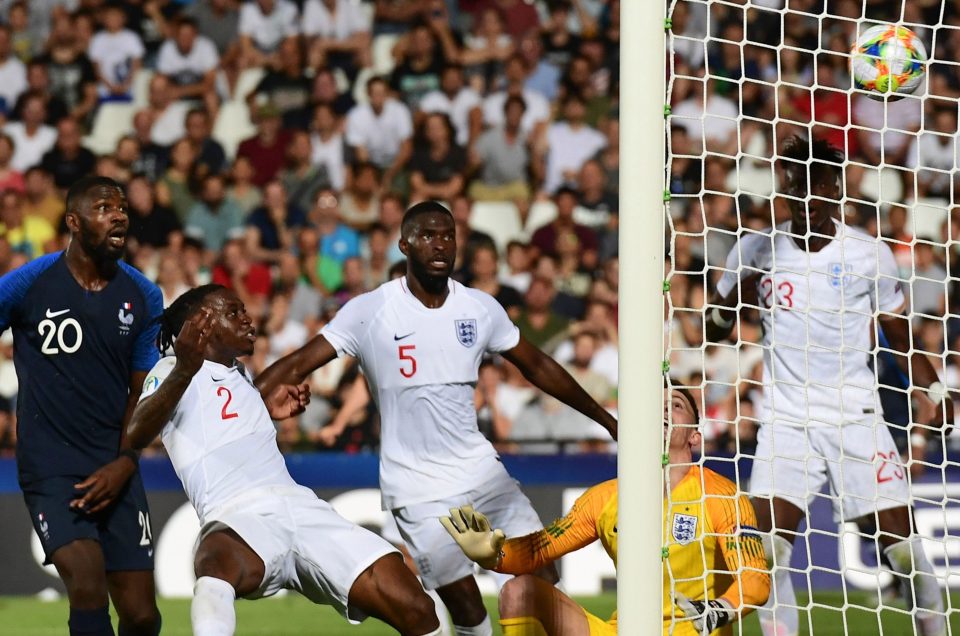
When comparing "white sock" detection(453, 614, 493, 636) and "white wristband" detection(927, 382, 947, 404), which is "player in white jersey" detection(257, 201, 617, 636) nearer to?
"white sock" detection(453, 614, 493, 636)

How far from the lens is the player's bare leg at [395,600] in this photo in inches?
207

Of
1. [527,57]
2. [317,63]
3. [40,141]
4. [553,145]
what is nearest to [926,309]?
[553,145]

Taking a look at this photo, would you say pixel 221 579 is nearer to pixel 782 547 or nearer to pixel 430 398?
pixel 430 398

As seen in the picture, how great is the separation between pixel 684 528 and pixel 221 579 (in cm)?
168

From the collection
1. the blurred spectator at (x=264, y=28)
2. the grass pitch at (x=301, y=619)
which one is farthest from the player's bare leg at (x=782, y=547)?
the blurred spectator at (x=264, y=28)

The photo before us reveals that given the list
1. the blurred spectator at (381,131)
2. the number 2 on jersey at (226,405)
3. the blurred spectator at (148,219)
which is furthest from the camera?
the blurred spectator at (381,131)

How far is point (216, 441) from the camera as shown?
558 cm

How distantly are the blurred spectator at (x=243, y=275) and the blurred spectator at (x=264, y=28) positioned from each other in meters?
2.28

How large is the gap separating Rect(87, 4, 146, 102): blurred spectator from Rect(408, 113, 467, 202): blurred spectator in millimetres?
2710

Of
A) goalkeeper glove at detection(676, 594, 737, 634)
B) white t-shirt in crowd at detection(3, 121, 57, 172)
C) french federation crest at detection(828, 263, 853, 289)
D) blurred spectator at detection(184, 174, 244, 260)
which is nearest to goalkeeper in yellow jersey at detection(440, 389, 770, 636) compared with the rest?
goalkeeper glove at detection(676, 594, 737, 634)

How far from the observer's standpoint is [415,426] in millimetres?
6422

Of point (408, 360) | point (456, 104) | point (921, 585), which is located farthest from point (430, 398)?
point (456, 104)

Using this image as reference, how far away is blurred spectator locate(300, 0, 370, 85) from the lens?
12.8 metres

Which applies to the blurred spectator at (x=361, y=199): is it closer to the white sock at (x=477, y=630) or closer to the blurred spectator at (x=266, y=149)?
the blurred spectator at (x=266, y=149)
